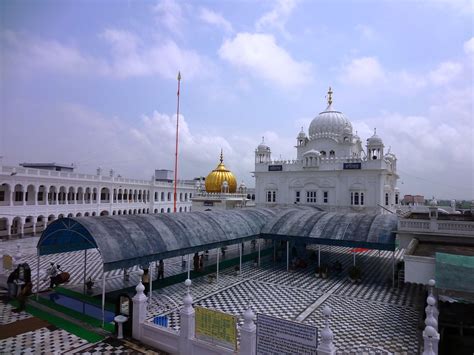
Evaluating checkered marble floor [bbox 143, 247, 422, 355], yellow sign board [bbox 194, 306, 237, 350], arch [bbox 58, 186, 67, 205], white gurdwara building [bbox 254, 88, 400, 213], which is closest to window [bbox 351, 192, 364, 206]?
white gurdwara building [bbox 254, 88, 400, 213]

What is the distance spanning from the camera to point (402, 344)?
9297mm

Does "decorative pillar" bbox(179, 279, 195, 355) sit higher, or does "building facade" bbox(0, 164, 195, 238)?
"building facade" bbox(0, 164, 195, 238)

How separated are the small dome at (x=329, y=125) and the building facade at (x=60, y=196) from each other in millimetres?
25563

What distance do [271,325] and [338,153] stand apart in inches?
1114

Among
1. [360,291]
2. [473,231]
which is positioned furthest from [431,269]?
[473,231]

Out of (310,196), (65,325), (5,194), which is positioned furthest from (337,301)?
(5,194)

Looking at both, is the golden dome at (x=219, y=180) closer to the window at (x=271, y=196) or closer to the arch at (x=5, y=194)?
the window at (x=271, y=196)

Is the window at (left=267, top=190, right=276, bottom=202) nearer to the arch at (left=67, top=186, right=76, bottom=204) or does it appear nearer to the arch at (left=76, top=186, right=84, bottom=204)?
the arch at (left=76, top=186, right=84, bottom=204)

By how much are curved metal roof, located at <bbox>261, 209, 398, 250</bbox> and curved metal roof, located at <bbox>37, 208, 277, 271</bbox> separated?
7.37 ft

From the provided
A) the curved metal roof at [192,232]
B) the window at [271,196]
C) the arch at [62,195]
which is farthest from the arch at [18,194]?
the window at [271,196]

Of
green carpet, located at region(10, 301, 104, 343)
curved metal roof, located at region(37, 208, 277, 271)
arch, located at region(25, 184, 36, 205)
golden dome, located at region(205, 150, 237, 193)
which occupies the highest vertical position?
golden dome, located at region(205, 150, 237, 193)

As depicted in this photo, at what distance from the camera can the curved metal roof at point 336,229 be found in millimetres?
15883

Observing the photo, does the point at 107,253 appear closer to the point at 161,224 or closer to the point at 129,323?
the point at 129,323

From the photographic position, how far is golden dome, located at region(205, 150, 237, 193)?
41031 millimetres
